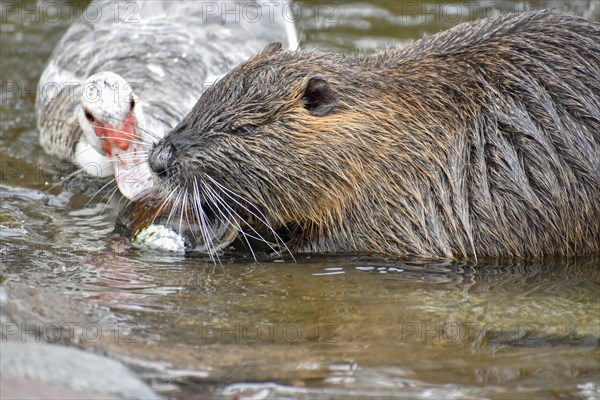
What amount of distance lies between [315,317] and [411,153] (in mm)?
1051

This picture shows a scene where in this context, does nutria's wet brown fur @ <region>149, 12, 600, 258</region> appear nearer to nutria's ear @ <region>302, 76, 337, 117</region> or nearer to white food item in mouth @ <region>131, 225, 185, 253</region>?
nutria's ear @ <region>302, 76, 337, 117</region>

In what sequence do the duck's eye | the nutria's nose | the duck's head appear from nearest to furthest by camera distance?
1. the nutria's nose
2. the duck's head
3. the duck's eye

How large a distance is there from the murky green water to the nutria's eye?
0.62 m

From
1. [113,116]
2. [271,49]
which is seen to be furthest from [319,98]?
[113,116]

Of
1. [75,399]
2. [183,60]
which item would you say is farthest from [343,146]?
[183,60]

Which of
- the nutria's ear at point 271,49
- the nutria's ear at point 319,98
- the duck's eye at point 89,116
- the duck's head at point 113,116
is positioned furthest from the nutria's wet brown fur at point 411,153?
the duck's eye at point 89,116

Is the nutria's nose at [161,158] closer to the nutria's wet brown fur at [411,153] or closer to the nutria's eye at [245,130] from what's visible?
the nutria's wet brown fur at [411,153]

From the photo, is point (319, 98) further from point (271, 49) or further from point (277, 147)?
point (271, 49)

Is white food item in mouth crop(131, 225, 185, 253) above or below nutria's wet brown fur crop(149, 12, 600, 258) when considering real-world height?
below

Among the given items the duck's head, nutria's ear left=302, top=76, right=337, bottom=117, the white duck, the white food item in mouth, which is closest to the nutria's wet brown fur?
nutria's ear left=302, top=76, right=337, bottom=117

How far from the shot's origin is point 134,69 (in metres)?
6.89

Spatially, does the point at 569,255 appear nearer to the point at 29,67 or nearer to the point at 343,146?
the point at 343,146

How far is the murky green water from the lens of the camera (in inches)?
140

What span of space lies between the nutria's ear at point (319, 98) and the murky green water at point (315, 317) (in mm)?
700
